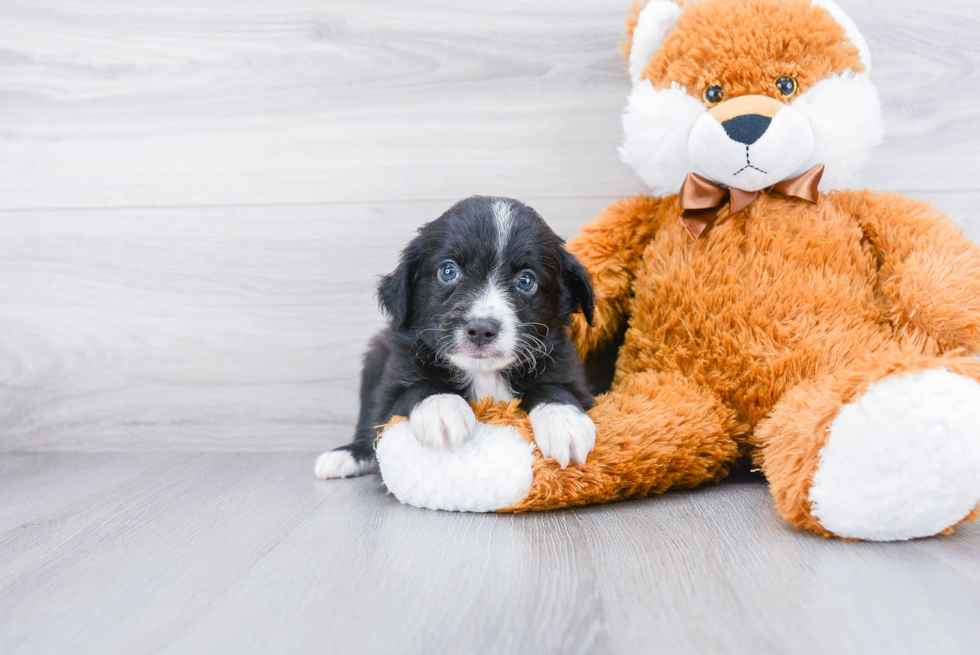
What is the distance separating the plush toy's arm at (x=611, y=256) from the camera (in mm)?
1808

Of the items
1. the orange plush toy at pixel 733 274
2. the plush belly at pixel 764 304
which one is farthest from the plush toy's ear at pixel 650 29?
the plush belly at pixel 764 304

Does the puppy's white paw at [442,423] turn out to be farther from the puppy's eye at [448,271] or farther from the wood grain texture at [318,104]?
the wood grain texture at [318,104]

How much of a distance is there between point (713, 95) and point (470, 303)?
777 millimetres

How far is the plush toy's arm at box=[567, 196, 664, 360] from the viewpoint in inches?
Answer: 71.2

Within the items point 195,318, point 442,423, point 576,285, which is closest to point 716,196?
point 576,285

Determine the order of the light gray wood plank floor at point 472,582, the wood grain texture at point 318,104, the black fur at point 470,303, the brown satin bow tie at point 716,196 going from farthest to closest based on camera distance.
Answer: the wood grain texture at point 318,104, the brown satin bow tie at point 716,196, the black fur at point 470,303, the light gray wood plank floor at point 472,582

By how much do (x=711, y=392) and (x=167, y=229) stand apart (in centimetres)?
172

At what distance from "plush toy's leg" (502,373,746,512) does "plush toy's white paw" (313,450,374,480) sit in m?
0.64

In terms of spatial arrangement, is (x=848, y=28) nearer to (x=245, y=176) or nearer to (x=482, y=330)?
(x=482, y=330)

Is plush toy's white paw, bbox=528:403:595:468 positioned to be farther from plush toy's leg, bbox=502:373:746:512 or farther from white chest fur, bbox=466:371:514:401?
white chest fur, bbox=466:371:514:401

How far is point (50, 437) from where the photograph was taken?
229cm

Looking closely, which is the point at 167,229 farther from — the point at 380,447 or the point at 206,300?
the point at 380,447

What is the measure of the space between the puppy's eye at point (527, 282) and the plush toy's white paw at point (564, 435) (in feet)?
0.97

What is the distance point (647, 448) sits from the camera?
4.71ft
